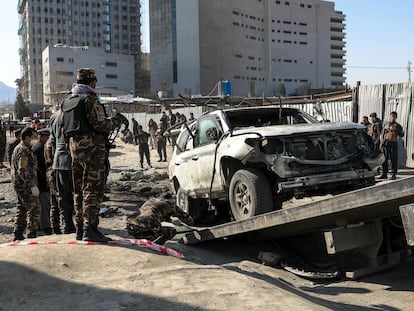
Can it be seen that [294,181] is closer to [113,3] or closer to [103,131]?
[103,131]

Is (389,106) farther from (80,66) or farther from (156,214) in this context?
(80,66)

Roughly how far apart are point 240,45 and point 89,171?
94.4m

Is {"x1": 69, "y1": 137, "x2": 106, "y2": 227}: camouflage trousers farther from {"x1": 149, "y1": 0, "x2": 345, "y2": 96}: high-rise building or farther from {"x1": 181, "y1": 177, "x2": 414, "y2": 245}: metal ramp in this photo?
{"x1": 149, "y1": 0, "x2": 345, "y2": 96}: high-rise building

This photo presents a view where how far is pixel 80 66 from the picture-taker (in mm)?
107188

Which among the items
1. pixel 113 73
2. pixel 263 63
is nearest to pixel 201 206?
pixel 263 63

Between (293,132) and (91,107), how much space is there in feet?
8.16

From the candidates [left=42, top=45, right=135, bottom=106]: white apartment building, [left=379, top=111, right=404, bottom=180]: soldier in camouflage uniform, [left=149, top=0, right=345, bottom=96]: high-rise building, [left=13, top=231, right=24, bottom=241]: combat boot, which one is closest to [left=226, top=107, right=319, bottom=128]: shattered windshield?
[left=13, top=231, right=24, bottom=241]: combat boot

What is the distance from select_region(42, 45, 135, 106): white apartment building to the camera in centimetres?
10100

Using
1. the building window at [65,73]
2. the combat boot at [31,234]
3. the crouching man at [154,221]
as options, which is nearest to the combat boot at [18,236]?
the combat boot at [31,234]

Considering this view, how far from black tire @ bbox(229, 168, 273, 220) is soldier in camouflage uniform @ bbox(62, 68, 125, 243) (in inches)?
73.8

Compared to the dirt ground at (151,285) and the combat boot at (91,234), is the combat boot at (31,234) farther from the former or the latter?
the combat boot at (91,234)

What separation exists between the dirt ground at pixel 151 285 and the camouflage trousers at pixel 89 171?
373mm

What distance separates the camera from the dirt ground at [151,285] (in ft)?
12.4

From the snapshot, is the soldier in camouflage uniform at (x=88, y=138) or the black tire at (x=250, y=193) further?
the black tire at (x=250, y=193)
